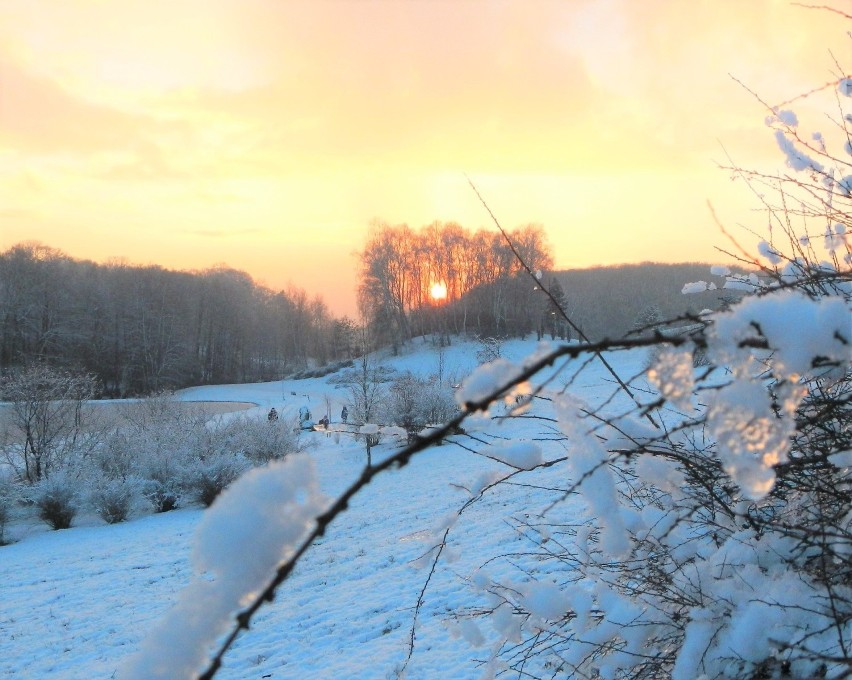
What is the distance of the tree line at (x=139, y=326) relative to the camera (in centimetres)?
3975

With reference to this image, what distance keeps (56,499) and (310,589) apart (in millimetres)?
8853

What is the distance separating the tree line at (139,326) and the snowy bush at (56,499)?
26.8 meters

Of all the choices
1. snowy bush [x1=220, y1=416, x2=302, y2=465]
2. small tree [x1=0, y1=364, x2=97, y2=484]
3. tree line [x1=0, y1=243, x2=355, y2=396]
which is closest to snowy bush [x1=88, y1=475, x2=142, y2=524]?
small tree [x1=0, y1=364, x2=97, y2=484]

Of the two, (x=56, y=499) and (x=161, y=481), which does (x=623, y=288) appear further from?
(x=56, y=499)

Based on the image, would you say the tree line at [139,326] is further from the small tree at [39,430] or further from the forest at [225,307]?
the small tree at [39,430]

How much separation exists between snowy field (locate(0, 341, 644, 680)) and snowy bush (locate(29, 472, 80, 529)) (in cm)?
42

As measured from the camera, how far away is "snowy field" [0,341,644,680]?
5367 millimetres

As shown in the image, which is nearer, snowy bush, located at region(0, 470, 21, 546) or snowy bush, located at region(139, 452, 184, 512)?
snowy bush, located at region(0, 470, 21, 546)

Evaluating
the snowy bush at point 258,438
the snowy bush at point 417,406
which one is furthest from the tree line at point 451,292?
the snowy bush at point 258,438

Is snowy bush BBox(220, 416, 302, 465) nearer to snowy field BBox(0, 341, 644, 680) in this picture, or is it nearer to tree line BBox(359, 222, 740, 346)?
snowy field BBox(0, 341, 644, 680)

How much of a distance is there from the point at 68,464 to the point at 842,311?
16858 mm

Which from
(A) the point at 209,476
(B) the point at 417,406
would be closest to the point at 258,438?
(A) the point at 209,476

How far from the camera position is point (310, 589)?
7.50 metres

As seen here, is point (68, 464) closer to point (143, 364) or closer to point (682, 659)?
point (682, 659)
